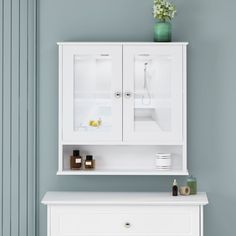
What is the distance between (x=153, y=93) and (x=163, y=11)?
19.5 inches

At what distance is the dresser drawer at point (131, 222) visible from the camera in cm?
331

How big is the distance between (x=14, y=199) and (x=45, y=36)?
41.4 inches

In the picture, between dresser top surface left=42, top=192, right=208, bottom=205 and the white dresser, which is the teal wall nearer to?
dresser top surface left=42, top=192, right=208, bottom=205

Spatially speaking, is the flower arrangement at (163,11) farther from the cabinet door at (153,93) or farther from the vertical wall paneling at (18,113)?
the vertical wall paneling at (18,113)

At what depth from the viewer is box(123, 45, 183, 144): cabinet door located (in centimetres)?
341

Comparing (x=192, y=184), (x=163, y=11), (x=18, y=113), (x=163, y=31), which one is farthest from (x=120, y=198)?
(x=163, y=11)

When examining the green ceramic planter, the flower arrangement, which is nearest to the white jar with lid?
the green ceramic planter

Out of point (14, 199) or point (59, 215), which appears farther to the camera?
point (14, 199)

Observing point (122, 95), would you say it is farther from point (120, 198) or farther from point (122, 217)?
point (122, 217)

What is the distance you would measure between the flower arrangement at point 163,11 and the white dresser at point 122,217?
110 cm

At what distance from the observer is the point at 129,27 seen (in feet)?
11.7

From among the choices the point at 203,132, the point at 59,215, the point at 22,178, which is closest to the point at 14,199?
the point at 22,178

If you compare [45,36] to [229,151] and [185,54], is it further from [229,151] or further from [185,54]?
[229,151]

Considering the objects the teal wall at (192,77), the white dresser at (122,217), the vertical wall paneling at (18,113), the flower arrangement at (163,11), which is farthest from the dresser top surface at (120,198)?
the flower arrangement at (163,11)
